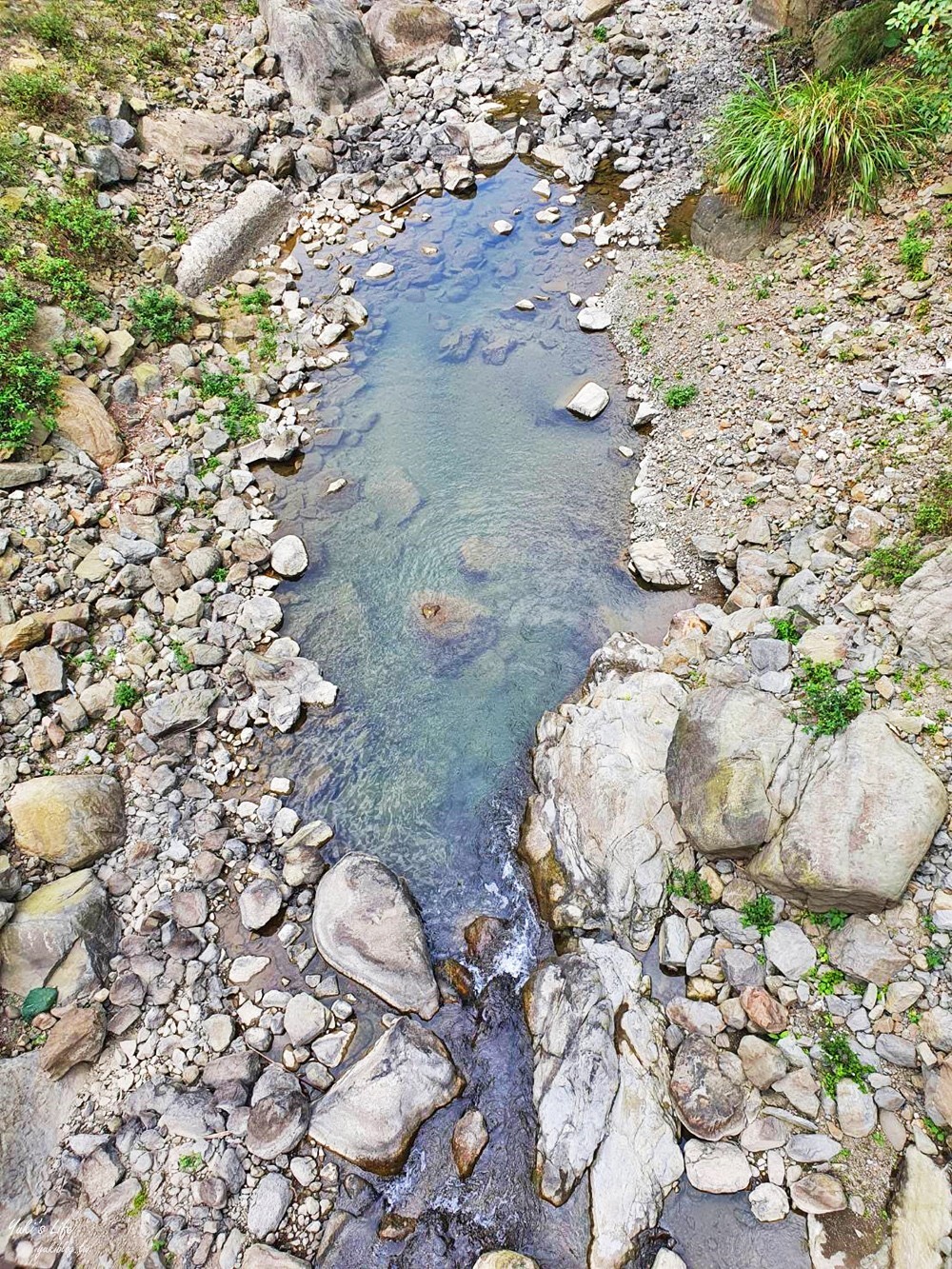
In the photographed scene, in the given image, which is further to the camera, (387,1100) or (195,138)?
(195,138)

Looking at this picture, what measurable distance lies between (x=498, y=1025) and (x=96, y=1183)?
3.56 m

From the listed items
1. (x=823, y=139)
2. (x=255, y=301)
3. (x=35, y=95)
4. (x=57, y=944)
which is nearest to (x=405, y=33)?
(x=35, y=95)

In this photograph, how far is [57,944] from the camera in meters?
6.43

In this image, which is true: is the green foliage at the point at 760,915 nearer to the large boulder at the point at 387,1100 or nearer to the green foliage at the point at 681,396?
the large boulder at the point at 387,1100

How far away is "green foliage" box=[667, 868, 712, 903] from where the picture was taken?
20.7 feet

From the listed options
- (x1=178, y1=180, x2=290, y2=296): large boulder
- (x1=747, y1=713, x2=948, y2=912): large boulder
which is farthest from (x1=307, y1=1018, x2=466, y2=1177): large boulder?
(x1=178, y1=180, x2=290, y2=296): large boulder

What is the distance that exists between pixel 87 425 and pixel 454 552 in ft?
20.4

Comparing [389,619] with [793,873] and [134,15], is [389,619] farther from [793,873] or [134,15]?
[134,15]

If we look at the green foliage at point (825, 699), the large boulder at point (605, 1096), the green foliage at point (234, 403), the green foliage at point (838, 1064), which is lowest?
the large boulder at point (605, 1096)

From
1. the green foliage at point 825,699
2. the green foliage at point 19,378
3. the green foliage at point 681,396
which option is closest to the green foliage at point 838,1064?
the green foliage at point 825,699

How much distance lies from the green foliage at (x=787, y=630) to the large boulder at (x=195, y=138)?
15523mm

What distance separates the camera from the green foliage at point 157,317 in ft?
39.5

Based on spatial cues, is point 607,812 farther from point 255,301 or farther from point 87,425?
point 255,301

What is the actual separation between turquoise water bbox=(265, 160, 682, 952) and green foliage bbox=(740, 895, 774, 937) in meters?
2.37
